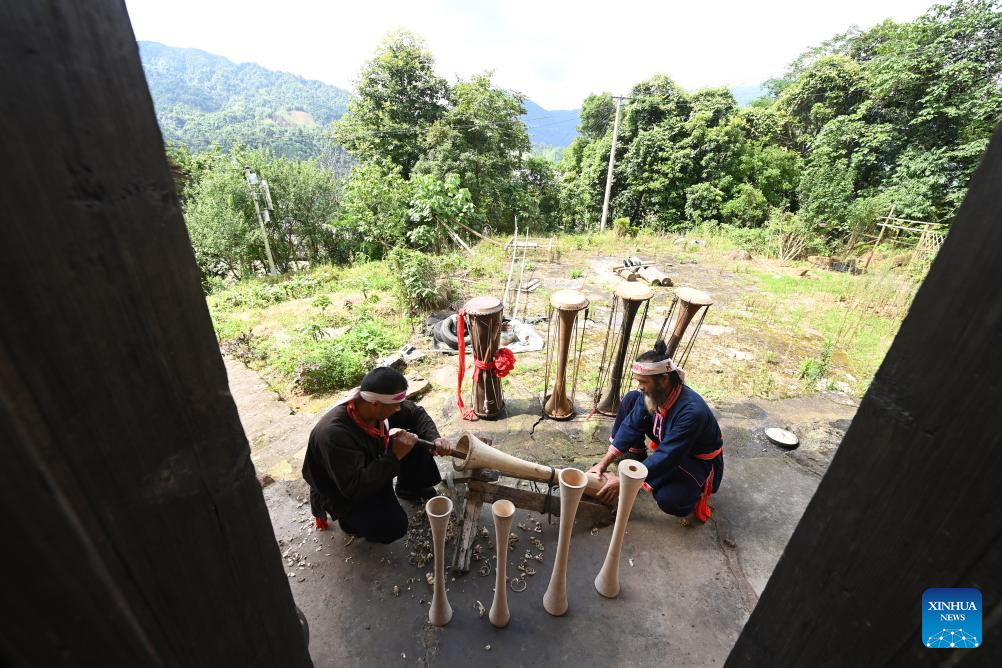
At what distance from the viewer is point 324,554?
2861mm

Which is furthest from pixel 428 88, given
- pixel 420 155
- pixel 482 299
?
pixel 482 299

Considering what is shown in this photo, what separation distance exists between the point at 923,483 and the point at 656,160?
20.6 meters

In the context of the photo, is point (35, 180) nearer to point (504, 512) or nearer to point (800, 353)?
point (504, 512)

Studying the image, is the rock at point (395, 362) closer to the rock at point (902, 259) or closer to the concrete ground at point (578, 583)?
the concrete ground at point (578, 583)

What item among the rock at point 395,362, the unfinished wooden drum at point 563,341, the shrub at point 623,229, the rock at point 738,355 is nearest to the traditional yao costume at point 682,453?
the unfinished wooden drum at point 563,341

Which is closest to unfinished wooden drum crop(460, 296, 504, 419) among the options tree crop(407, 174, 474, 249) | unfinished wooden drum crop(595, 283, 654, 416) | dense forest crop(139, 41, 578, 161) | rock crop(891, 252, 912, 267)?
unfinished wooden drum crop(595, 283, 654, 416)

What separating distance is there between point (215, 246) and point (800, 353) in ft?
56.9

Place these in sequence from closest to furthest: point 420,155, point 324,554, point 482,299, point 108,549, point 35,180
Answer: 1. point 35,180
2. point 108,549
3. point 324,554
4. point 482,299
5. point 420,155

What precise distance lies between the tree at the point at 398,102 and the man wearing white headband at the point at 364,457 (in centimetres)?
1693

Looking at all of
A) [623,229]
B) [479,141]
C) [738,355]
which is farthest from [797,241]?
[479,141]

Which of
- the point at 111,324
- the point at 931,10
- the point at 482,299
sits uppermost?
the point at 931,10

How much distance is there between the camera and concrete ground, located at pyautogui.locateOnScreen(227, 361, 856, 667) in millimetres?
2230

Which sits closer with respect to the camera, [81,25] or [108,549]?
[81,25]

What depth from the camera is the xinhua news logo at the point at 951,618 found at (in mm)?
664
